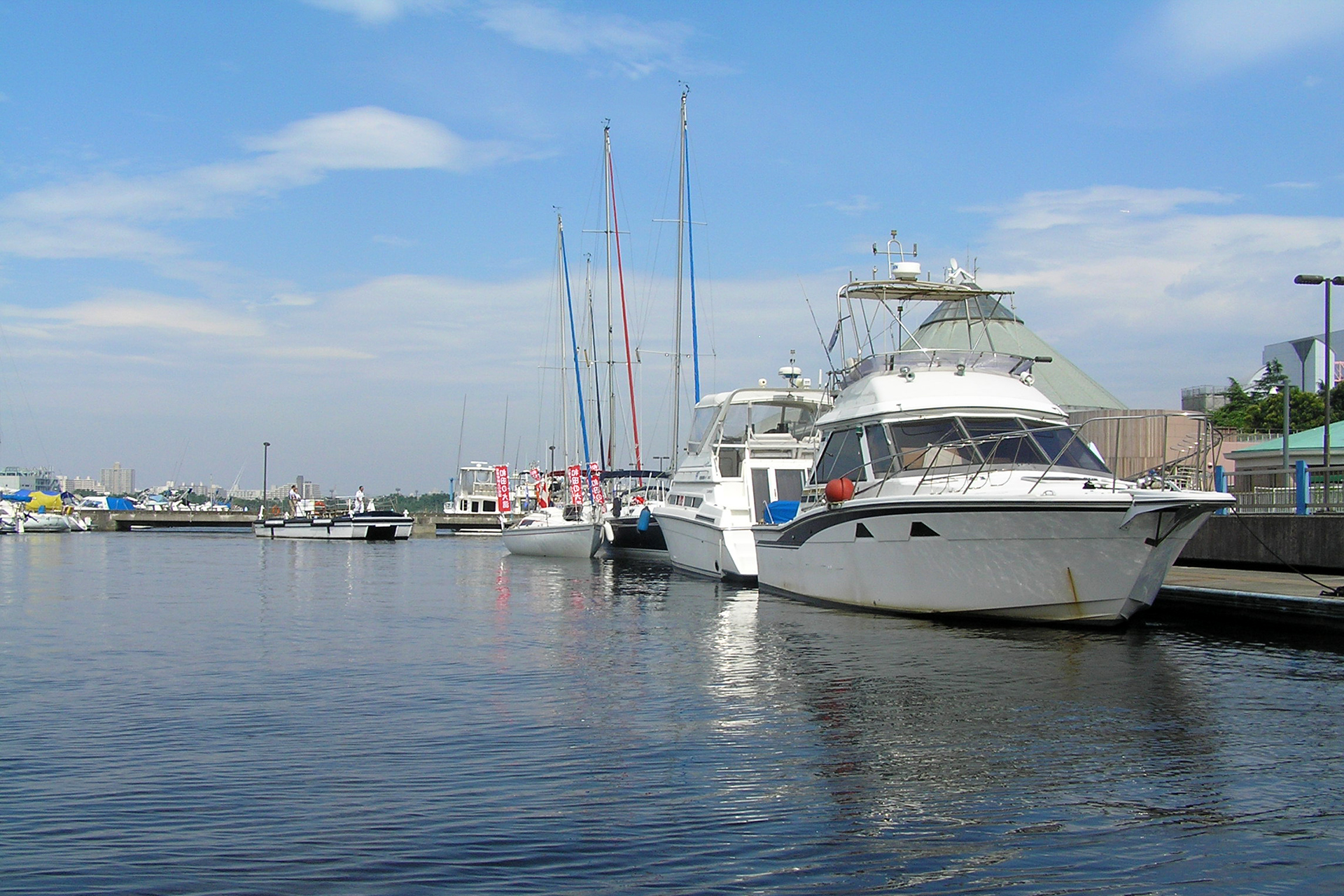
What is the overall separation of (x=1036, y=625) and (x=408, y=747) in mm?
9942

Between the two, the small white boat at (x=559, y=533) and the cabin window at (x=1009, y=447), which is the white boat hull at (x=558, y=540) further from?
the cabin window at (x=1009, y=447)

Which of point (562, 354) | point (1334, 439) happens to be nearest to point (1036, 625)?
point (1334, 439)

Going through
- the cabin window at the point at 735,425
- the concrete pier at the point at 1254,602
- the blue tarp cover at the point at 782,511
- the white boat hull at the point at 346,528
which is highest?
the cabin window at the point at 735,425

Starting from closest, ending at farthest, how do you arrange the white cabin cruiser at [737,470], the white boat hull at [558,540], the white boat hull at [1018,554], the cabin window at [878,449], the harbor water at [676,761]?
the harbor water at [676,761] → the white boat hull at [1018,554] → the cabin window at [878,449] → the white cabin cruiser at [737,470] → the white boat hull at [558,540]

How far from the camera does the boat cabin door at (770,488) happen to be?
2602cm

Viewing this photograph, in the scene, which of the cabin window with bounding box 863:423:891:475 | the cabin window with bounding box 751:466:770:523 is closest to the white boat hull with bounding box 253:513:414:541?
the cabin window with bounding box 751:466:770:523

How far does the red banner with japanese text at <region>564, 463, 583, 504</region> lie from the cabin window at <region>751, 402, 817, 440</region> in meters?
15.7

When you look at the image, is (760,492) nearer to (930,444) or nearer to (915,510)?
(930,444)

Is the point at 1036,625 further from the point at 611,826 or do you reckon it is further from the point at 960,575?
the point at 611,826

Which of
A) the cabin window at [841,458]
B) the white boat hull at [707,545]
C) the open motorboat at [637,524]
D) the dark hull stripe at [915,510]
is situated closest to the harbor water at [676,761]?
the dark hull stripe at [915,510]

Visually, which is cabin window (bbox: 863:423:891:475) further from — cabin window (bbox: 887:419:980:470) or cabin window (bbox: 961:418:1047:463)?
cabin window (bbox: 961:418:1047:463)

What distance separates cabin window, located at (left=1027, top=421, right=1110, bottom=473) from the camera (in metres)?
16.5

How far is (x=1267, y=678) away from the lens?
40.0 feet

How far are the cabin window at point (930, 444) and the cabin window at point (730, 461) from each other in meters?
9.70
